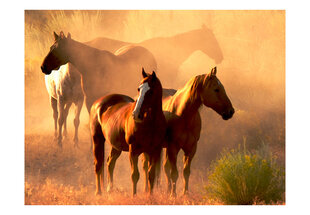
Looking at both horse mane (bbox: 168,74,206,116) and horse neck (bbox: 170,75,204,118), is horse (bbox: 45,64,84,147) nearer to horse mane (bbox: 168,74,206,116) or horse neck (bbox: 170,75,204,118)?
horse mane (bbox: 168,74,206,116)

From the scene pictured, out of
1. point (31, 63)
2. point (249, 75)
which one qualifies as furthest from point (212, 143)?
point (31, 63)

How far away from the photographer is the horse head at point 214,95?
9.41 m

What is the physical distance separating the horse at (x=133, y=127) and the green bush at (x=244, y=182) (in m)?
1.14

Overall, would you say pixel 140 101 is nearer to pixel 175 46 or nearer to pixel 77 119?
pixel 175 46

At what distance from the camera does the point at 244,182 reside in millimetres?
9406

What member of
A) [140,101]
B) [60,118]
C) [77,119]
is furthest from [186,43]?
[140,101]

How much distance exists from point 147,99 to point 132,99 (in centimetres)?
179

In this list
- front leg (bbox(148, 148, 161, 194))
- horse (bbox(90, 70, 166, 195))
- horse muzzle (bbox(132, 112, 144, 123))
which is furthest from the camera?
front leg (bbox(148, 148, 161, 194))

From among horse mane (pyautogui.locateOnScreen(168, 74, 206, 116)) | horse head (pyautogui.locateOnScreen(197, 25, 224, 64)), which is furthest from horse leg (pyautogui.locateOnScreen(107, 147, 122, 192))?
horse head (pyautogui.locateOnScreen(197, 25, 224, 64))

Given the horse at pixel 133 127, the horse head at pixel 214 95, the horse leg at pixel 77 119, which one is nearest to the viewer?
the horse at pixel 133 127

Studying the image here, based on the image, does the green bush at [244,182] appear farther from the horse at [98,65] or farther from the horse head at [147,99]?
the horse at [98,65]

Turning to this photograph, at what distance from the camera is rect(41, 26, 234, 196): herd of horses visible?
9109mm

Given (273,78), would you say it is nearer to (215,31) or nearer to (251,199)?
(215,31)

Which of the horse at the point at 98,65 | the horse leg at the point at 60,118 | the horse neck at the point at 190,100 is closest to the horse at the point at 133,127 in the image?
the horse neck at the point at 190,100
